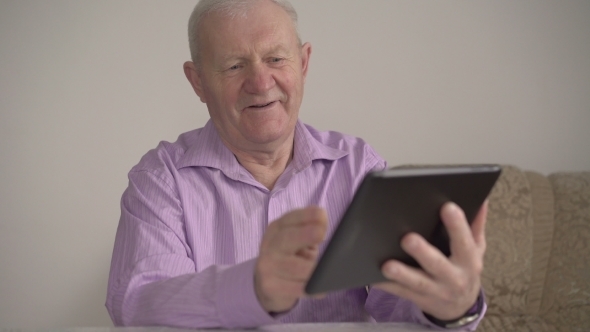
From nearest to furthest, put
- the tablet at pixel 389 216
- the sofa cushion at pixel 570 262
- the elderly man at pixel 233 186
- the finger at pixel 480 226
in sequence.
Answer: the tablet at pixel 389 216
the finger at pixel 480 226
the elderly man at pixel 233 186
the sofa cushion at pixel 570 262

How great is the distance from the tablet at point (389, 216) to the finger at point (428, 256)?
2cm

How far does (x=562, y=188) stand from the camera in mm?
1987

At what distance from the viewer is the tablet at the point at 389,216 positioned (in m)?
0.67

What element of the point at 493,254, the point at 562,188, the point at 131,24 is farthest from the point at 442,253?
the point at 131,24

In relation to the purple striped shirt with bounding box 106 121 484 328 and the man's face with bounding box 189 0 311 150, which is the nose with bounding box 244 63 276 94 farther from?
the purple striped shirt with bounding box 106 121 484 328

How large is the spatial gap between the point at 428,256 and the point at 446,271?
5 centimetres

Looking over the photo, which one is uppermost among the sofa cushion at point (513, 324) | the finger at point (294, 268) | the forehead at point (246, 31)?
the forehead at point (246, 31)

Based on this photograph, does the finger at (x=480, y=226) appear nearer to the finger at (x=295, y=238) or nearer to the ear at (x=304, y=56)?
the finger at (x=295, y=238)

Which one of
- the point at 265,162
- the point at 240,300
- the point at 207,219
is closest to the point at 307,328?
the point at 240,300

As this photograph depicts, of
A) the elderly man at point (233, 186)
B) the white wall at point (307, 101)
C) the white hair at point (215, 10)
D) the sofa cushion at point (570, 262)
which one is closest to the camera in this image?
the elderly man at point (233, 186)

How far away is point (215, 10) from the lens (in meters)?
1.30

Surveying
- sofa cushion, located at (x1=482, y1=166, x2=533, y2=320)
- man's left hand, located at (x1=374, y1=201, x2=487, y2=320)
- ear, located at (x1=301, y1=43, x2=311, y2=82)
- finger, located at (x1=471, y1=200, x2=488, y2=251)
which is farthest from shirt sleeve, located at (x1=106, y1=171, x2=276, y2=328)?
sofa cushion, located at (x1=482, y1=166, x2=533, y2=320)

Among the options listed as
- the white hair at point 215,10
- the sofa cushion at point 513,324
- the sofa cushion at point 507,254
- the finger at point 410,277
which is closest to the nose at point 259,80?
the white hair at point 215,10

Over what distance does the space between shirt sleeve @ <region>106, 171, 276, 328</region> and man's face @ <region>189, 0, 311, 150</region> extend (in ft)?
0.75
